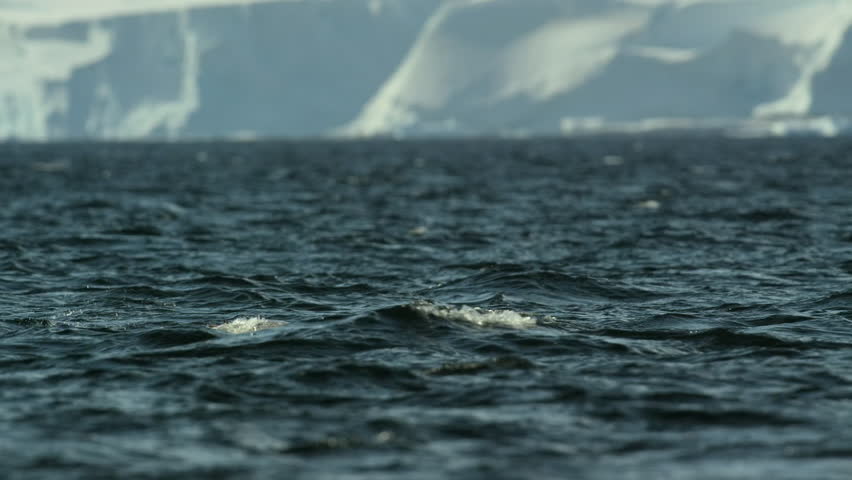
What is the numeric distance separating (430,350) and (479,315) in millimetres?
2404

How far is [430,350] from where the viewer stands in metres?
16.4

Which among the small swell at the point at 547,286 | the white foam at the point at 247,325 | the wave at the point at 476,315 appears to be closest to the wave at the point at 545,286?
the small swell at the point at 547,286

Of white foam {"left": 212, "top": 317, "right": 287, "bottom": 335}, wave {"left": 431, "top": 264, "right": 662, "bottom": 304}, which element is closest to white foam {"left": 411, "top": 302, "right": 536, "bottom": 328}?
white foam {"left": 212, "top": 317, "right": 287, "bottom": 335}

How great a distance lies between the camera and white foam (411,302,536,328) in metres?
18.3

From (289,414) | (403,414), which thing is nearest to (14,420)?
(289,414)

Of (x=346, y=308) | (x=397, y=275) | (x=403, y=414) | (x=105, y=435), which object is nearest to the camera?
(x=105, y=435)

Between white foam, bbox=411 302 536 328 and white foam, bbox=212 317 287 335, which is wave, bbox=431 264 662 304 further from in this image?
white foam, bbox=212 317 287 335

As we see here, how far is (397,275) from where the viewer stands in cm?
2522

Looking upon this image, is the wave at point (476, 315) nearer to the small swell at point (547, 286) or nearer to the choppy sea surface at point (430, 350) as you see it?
the choppy sea surface at point (430, 350)

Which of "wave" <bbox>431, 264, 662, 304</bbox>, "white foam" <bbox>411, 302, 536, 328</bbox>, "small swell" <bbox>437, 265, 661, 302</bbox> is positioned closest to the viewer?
"white foam" <bbox>411, 302, 536, 328</bbox>

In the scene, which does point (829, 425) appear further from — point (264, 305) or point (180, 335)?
point (264, 305)

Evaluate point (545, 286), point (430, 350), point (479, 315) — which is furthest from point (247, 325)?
point (545, 286)

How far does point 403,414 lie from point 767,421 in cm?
370

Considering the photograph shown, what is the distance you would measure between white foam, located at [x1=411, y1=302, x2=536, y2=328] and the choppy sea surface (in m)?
0.06
